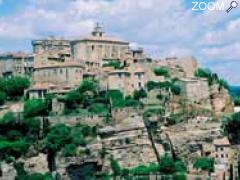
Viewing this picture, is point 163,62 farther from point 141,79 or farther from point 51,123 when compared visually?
point 51,123

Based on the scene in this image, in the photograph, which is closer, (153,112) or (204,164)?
(204,164)

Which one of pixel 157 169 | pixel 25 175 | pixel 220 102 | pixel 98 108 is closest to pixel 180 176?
pixel 157 169

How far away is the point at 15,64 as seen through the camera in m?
76.1

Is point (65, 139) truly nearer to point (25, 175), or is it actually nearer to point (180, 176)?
point (25, 175)

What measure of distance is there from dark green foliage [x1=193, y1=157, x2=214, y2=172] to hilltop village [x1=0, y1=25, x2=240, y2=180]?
2.9 inches

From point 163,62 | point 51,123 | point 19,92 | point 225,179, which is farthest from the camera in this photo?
point 163,62

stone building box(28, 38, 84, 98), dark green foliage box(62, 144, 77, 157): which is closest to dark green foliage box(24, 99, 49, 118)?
stone building box(28, 38, 84, 98)

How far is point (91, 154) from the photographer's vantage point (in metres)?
62.6

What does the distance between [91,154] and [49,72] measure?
1179 cm

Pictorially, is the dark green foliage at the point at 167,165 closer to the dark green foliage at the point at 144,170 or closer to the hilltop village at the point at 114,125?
the hilltop village at the point at 114,125

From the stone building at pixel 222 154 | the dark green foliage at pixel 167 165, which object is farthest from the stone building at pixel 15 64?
the stone building at pixel 222 154

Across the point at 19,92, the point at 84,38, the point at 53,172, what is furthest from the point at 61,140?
the point at 84,38

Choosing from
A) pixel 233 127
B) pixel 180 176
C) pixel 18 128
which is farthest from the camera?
pixel 233 127

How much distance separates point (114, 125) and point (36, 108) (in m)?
6.37
